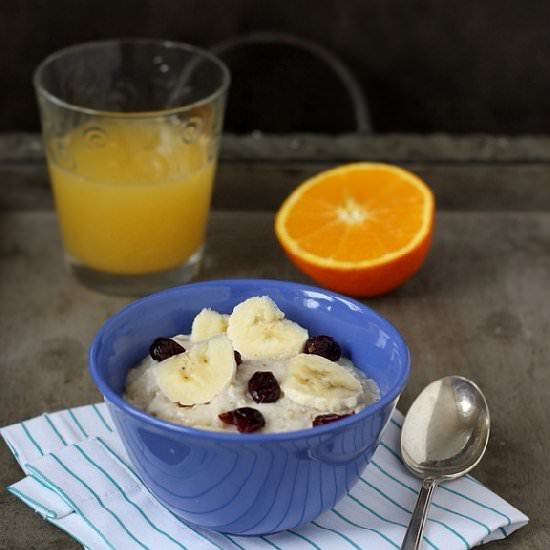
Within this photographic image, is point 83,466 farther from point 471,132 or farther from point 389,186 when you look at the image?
point 471,132

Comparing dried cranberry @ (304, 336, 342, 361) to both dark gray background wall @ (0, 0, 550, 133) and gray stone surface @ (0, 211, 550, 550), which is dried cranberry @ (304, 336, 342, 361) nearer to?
gray stone surface @ (0, 211, 550, 550)

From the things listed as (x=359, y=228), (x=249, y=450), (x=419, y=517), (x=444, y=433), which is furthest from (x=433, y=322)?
(x=249, y=450)

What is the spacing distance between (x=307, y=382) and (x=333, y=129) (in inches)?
56.8

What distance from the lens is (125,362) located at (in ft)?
3.58

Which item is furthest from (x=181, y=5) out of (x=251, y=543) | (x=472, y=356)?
(x=251, y=543)

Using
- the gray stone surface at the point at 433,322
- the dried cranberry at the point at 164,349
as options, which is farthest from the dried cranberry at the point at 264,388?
the gray stone surface at the point at 433,322

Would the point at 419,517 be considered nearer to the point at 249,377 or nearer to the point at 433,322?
the point at 249,377

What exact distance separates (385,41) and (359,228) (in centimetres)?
86

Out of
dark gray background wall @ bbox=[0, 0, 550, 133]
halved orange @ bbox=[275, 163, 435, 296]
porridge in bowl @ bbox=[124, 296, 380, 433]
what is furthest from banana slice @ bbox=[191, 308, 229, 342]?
dark gray background wall @ bbox=[0, 0, 550, 133]

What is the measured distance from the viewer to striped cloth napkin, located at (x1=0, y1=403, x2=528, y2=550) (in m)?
1.02

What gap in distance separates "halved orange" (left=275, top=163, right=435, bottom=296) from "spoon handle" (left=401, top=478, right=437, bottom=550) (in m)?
0.45

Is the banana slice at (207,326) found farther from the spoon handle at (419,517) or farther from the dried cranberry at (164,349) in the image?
the spoon handle at (419,517)

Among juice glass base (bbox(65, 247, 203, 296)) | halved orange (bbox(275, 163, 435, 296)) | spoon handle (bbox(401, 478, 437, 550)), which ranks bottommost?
juice glass base (bbox(65, 247, 203, 296))

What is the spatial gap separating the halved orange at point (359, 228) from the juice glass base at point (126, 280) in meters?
0.16
